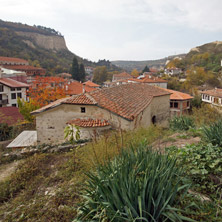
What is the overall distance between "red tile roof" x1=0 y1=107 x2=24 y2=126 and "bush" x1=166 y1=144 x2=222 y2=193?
58.9 feet

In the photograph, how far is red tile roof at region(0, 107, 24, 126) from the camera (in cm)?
1743

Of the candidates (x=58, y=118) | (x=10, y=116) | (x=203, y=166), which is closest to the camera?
(x=203, y=166)

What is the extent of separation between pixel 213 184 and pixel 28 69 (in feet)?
208

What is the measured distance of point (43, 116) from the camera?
10828 millimetres

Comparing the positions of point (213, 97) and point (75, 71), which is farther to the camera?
point (75, 71)

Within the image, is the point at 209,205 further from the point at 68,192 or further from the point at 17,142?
the point at 17,142

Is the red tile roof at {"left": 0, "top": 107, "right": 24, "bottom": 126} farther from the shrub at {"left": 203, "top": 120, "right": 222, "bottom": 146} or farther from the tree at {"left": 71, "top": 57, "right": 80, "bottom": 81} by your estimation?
the tree at {"left": 71, "top": 57, "right": 80, "bottom": 81}

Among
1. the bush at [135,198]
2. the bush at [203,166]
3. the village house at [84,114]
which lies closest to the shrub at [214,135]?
the bush at [203,166]

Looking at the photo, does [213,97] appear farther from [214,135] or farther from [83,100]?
[214,135]

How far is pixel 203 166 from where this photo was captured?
3.01 m

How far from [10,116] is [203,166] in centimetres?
1981

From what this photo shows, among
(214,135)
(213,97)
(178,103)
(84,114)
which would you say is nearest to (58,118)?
(84,114)

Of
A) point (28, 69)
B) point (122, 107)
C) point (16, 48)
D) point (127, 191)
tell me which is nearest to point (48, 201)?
point (127, 191)

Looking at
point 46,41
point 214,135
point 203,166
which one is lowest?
point 203,166
